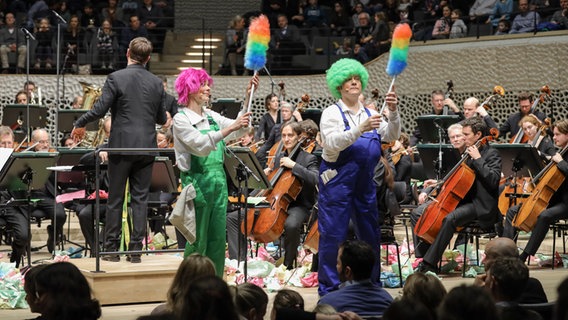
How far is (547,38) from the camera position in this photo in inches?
559

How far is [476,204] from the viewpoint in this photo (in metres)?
8.17

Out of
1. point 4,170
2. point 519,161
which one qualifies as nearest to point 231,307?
point 4,170

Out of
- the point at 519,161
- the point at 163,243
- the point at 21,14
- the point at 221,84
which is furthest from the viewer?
the point at 21,14

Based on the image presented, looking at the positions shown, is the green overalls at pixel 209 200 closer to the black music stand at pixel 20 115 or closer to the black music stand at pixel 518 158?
the black music stand at pixel 518 158

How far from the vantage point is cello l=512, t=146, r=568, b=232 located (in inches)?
328

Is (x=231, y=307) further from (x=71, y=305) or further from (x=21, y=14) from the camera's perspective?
(x=21, y=14)

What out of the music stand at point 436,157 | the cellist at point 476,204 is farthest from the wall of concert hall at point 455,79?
the cellist at point 476,204

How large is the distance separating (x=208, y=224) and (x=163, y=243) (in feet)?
11.7

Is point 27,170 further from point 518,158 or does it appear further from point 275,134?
point 275,134

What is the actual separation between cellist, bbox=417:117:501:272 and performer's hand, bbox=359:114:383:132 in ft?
6.66

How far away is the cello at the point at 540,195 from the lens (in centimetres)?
834

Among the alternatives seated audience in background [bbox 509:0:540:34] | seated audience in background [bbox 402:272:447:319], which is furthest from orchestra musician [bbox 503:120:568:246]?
seated audience in background [bbox 509:0:540:34]

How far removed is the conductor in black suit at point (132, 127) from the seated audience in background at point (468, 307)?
3786 mm

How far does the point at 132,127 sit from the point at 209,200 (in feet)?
3.14
